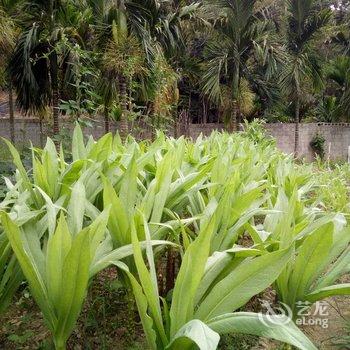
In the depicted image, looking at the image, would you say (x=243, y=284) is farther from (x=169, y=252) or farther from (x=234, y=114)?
(x=234, y=114)

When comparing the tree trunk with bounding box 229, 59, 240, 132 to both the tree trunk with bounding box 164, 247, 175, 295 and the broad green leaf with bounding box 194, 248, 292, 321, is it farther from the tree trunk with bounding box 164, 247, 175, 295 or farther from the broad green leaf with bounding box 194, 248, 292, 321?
the broad green leaf with bounding box 194, 248, 292, 321

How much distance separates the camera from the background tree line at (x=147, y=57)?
734cm

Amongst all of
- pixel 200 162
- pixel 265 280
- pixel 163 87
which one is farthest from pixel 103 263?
pixel 163 87

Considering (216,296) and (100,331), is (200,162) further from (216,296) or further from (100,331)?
(216,296)

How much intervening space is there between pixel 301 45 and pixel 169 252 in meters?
12.2

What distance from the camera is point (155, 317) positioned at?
1.28 m

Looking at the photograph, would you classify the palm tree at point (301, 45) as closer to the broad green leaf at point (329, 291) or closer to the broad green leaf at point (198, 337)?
the broad green leaf at point (329, 291)

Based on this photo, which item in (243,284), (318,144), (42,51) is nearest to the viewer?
(243,284)

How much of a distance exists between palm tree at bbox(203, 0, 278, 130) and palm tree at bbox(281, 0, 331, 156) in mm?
643

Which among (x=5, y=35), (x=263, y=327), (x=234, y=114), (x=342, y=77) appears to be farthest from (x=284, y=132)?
(x=263, y=327)

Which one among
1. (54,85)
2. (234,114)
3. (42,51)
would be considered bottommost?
(234,114)

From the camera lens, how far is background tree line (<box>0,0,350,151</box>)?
24.1 ft

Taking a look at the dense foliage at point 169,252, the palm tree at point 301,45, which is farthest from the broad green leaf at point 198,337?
the palm tree at point 301,45

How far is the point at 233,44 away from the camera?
12.1 meters
